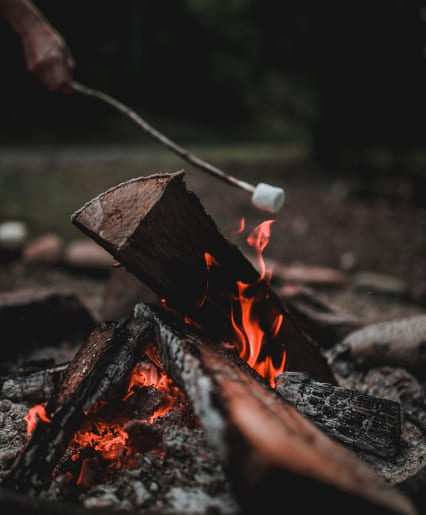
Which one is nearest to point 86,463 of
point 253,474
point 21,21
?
point 253,474

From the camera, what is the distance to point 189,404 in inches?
67.6

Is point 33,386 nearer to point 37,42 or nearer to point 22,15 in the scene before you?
point 37,42

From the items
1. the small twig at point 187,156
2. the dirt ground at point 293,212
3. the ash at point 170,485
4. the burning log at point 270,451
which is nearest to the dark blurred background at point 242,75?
the dirt ground at point 293,212

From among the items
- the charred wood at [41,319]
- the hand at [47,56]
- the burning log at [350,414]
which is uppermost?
the hand at [47,56]

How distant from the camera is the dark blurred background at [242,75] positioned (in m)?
7.43

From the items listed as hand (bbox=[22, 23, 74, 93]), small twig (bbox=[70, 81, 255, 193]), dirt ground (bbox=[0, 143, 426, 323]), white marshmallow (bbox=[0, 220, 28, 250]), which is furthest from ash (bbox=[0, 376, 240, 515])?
white marshmallow (bbox=[0, 220, 28, 250])

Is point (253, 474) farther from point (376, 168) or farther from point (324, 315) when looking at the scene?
point (376, 168)

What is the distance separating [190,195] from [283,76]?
7.87 meters

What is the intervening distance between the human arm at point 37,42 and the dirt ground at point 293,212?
2.20 metres

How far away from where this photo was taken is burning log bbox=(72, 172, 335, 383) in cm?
162

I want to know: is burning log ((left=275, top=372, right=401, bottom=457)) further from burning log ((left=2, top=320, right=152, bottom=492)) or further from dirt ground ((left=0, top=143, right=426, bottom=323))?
dirt ground ((left=0, top=143, right=426, bottom=323))

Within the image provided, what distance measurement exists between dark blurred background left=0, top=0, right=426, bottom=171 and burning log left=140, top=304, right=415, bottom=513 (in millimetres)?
7359

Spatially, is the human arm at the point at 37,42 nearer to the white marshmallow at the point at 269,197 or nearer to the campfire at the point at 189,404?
the campfire at the point at 189,404

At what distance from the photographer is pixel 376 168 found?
28.3ft
